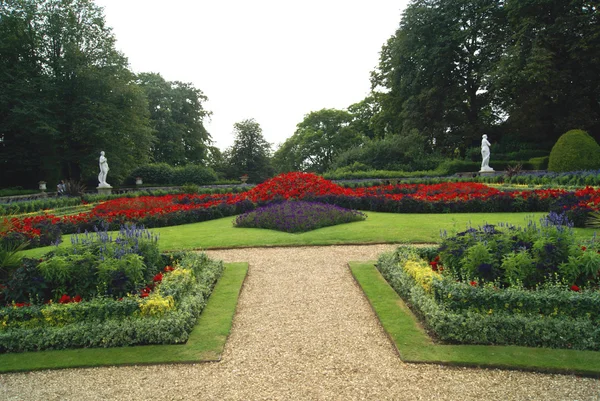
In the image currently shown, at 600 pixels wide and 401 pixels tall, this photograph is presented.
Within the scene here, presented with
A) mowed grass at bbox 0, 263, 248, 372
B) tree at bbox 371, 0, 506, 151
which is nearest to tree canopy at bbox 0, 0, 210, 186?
tree at bbox 371, 0, 506, 151

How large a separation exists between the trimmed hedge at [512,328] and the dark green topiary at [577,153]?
2161 cm

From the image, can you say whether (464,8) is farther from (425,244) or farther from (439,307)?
(439,307)

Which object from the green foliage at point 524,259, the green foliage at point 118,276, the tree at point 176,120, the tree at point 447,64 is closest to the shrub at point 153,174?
the tree at point 176,120

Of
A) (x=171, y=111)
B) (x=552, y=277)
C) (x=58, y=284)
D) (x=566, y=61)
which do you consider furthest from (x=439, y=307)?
(x=171, y=111)

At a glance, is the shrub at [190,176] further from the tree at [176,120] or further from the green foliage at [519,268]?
the green foliage at [519,268]

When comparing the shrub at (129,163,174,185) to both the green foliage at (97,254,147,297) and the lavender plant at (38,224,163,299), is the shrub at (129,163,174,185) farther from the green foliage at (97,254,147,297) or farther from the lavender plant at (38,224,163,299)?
the green foliage at (97,254,147,297)

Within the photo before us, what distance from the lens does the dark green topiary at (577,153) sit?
22.3m

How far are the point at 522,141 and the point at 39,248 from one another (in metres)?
34.0

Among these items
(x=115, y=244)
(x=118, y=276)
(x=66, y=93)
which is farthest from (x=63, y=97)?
(x=118, y=276)

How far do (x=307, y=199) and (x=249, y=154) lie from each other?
97.1 feet

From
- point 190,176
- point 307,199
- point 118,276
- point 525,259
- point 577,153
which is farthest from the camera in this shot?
point 190,176

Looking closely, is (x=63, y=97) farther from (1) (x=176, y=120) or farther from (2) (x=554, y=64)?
(2) (x=554, y=64)

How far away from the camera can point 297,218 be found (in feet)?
39.5

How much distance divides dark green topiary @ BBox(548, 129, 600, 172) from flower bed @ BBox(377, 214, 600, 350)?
19.6 m
